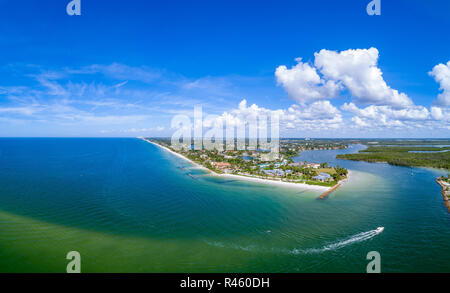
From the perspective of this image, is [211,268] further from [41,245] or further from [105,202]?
[105,202]

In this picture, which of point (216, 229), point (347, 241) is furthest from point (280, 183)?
point (216, 229)

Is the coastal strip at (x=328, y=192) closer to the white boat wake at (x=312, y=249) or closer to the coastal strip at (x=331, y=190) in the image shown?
the coastal strip at (x=331, y=190)

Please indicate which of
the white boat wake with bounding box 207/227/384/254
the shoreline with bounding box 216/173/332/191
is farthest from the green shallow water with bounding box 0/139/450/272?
the shoreline with bounding box 216/173/332/191

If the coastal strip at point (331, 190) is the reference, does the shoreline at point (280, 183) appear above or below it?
above

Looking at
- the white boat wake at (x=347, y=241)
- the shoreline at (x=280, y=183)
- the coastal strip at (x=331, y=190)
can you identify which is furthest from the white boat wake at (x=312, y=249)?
the shoreline at (x=280, y=183)

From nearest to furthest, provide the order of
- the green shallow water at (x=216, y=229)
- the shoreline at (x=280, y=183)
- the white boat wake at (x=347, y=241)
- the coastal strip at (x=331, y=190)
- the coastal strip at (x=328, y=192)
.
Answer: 1. the green shallow water at (x=216, y=229)
2. the white boat wake at (x=347, y=241)
3. the coastal strip at (x=328, y=192)
4. the coastal strip at (x=331, y=190)
5. the shoreline at (x=280, y=183)

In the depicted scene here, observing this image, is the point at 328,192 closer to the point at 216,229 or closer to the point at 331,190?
the point at 331,190
